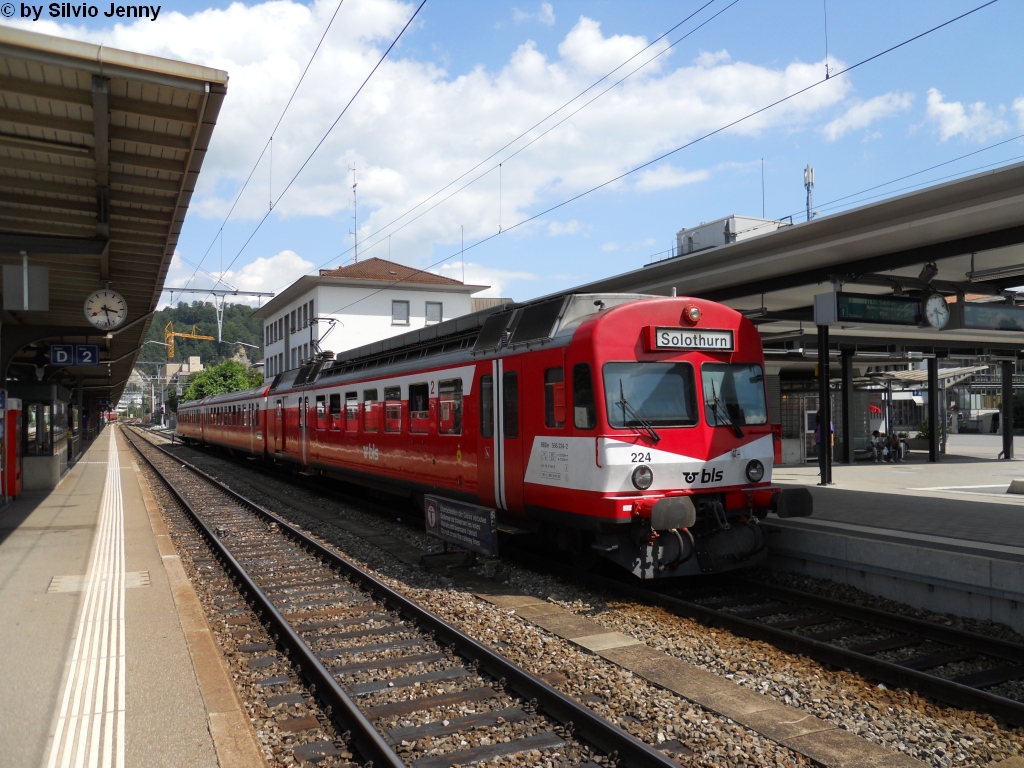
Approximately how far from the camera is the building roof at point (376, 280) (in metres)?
51.3

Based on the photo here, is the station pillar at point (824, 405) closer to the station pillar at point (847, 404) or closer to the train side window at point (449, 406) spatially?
the station pillar at point (847, 404)

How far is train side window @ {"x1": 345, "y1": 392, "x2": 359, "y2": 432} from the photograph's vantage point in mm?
15809

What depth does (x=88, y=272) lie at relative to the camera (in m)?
13.9

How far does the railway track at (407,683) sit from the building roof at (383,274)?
44881 mm

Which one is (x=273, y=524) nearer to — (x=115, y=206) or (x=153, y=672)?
(x=115, y=206)

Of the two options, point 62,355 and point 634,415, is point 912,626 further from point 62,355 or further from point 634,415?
point 62,355

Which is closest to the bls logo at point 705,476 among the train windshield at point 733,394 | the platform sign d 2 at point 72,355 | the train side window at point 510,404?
the train windshield at point 733,394

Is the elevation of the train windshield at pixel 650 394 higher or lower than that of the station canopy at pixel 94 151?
lower

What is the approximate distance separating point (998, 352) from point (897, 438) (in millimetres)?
3553

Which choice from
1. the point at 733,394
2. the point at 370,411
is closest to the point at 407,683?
the point at 733,394

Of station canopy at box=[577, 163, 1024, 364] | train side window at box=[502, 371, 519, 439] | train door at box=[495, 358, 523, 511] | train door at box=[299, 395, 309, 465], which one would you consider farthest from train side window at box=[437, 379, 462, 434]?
train door at box=[299, 395, 309, 465]

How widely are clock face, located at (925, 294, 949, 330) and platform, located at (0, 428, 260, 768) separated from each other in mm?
9755

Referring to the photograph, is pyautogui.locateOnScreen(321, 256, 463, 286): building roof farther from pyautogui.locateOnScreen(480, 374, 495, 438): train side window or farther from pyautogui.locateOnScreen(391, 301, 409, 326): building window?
pyautogui.locateOnScreen(480, 374, 495, 438): train side window

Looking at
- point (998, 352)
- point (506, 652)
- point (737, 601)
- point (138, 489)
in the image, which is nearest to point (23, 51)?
point (506, 652)
